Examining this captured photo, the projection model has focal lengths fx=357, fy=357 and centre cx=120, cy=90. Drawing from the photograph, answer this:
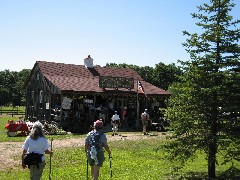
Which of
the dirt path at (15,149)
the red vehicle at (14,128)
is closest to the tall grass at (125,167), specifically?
the dirt path at (15,149)

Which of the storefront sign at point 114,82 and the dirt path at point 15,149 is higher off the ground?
the storefront sign at point 114,82

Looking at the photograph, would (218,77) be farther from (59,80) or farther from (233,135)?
(59,80)

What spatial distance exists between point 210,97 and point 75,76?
24.7 metres

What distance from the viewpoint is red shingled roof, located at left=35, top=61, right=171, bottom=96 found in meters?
32.4

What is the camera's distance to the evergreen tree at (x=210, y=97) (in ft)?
39.6

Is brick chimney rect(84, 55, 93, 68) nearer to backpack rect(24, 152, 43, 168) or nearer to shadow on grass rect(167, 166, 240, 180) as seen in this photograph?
shadow on grass rect(167, 166, 240, 180)

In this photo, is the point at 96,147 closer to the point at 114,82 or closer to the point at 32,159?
the point at 32,159

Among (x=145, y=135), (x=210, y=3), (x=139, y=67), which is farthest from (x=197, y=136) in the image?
(x=139, y=67)

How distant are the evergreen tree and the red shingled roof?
63.4ft

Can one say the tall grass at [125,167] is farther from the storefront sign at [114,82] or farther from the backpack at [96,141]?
the storefront sign at [114,82]

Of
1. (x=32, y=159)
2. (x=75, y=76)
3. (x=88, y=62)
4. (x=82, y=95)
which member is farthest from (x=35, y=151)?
(x=88, y=62)

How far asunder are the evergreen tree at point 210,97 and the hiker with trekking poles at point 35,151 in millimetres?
5163

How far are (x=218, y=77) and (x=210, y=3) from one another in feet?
8.44

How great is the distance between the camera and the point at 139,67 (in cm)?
13038
